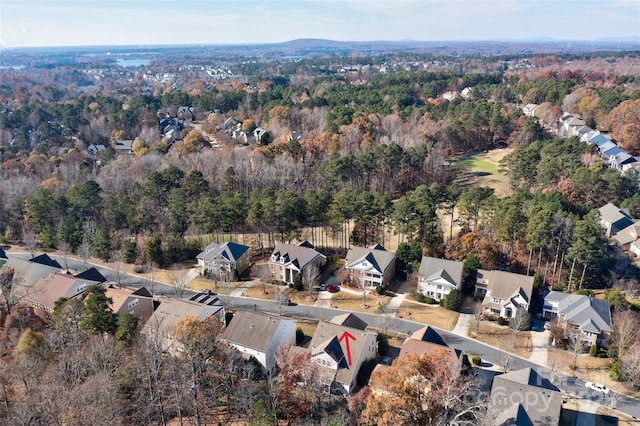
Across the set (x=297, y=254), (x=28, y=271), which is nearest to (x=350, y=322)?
(x=297, y=254)

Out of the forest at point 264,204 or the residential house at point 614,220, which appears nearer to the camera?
the forest at point 264,204

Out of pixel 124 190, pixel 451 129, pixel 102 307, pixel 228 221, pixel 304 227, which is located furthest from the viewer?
pixel 451 129

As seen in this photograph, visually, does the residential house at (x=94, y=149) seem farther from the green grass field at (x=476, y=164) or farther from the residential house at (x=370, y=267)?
the green grass field at (x=476, y=164)

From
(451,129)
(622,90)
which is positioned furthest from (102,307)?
(622,90)

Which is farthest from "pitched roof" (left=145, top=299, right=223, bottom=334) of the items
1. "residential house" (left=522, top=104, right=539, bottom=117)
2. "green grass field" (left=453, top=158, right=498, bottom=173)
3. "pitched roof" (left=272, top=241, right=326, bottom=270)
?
"residential house" (left=522, top=104, right=539, bottom=117)

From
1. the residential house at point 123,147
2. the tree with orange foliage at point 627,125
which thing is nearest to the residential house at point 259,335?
the residential house at point 123,147

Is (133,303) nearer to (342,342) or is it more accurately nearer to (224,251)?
(224,251)

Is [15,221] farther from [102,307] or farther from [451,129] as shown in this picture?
[451,129]
